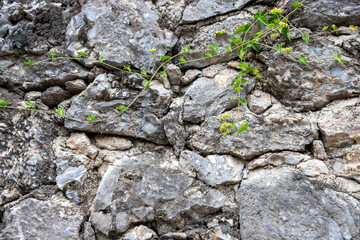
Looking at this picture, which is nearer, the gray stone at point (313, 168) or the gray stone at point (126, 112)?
the gray stone at point (313, 168)

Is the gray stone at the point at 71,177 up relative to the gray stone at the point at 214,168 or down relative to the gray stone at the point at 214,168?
down

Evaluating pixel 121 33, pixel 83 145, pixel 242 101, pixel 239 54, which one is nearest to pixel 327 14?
pixel 239 54

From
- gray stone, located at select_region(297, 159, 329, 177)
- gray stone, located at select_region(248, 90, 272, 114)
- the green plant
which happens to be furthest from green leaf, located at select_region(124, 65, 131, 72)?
gray stone, located at select_region(297, 159, 329, 177)

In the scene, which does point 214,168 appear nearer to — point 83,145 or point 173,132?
point 173,132

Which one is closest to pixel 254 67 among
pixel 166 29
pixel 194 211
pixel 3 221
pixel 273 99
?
pixel 273 99

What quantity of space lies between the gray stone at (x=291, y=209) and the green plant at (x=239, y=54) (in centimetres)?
25

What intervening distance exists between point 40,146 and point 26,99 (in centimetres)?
26

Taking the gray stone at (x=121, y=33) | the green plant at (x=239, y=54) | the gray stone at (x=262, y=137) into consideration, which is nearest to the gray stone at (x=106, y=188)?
the green plant at (x=239, y=54)

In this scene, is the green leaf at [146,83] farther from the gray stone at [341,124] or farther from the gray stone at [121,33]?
the gray stone at [341,124]

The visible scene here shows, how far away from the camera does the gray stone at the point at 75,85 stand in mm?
1225

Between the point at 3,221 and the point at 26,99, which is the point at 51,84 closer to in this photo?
the point at 26,99

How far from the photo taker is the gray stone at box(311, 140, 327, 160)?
1006 mm

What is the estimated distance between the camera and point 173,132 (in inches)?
45.3

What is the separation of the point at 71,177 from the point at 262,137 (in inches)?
32.1
